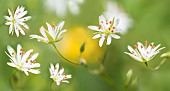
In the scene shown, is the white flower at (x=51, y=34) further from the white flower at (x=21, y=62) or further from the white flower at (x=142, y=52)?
the white flower at (x=142, y=52)

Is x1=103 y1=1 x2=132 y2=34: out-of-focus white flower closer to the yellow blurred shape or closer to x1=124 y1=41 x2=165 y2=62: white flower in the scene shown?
the yellow blurred shape

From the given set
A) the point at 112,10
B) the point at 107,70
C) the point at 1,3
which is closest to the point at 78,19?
the point at 112,10

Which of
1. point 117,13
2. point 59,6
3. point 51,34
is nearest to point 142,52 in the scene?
point 51,34

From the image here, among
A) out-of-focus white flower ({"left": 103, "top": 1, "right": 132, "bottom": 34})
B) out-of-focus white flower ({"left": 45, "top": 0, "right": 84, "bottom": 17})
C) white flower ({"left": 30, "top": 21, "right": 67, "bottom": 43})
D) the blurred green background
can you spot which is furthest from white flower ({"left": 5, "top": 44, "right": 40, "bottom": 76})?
out-of-focus white flower ({"left": 103, "top": 1, "right": 132, "bottom": 34})

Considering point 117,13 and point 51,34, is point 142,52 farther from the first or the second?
point 117,13

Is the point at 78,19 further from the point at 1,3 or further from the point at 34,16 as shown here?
the point at 1,3
